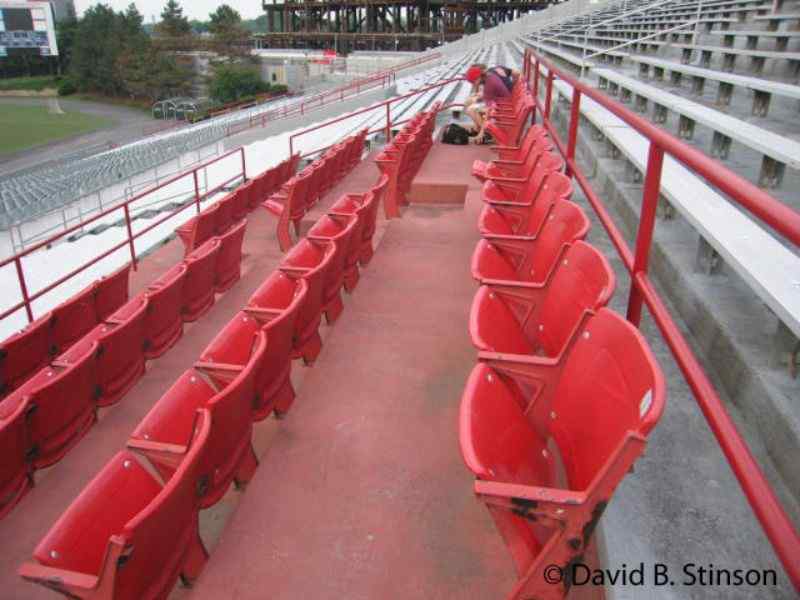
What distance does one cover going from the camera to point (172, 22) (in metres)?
58.6

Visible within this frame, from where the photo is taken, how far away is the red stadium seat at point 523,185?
3664mm

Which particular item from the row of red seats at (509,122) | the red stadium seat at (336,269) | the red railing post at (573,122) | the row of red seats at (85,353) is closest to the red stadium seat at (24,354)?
the row of red seats at (85,353)

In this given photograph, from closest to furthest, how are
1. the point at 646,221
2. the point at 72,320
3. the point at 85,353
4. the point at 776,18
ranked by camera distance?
the point at 646,221, the point at 85,353, the point at 72,320, the point at 776,18

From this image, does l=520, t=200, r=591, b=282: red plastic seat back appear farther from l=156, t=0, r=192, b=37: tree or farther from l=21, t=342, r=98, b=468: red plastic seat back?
l=156, t=0, r=192, b=37: tree

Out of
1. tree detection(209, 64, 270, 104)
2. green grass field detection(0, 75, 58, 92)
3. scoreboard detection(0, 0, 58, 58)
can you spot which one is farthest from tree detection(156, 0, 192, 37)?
scoreboard detection(0, 0, 58, 58)

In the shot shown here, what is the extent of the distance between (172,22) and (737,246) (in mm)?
65667

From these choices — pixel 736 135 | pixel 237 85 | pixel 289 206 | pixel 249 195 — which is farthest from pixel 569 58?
pixel 237 85

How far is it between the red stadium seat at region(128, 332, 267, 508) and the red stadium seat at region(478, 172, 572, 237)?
1379 mm

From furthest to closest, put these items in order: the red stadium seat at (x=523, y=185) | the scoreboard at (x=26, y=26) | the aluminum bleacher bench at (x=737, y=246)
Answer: the scoreboard at (x=26, y=26), the red stadium seat at (x=523, y=185), the aluminum bleacher bench at (x=737, y=246)

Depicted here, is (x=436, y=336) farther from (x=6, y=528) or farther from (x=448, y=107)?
(x=448, y=107)

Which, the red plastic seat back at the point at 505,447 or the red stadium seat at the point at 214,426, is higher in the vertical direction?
the red plastic seat back at the point at 505,447

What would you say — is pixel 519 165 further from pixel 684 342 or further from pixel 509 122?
pixel 684 342

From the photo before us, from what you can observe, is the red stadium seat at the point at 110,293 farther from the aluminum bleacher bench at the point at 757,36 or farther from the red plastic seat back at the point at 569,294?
the aluminum bleacher bench at the point at 757,36

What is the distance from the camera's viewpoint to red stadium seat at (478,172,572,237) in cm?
306
